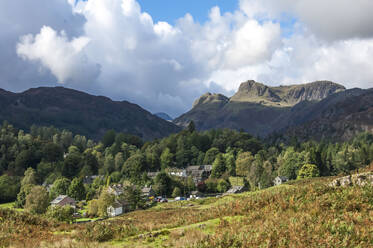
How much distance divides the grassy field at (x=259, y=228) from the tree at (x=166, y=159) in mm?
108331

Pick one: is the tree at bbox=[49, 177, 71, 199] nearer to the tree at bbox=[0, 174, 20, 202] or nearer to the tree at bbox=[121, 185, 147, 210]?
the tree at bbox=[0, 174, 20, 202]

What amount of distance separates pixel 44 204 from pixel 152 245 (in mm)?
65773

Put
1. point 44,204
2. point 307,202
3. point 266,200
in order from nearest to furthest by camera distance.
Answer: point 307,202 → point 266,200 → point 44,204

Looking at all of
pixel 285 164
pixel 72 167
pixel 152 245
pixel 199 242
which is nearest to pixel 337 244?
pixel 199 242

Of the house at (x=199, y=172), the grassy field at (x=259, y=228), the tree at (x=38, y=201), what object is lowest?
the tree at (x=38, y=201)

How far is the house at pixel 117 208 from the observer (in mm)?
66000

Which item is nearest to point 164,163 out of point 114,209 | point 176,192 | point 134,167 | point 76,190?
point 134,167

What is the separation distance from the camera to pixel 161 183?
9325 centimetres

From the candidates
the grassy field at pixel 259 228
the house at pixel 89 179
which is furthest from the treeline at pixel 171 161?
the grassy field at pixel 259 228

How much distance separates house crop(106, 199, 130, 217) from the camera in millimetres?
66000

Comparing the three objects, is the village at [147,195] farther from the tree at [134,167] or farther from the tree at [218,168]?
the tree at [218,168]

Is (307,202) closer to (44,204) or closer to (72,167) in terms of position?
(44,204)

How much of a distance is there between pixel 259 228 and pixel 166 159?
389 ft

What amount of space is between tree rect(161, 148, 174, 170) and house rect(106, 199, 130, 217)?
5886 centimetres
